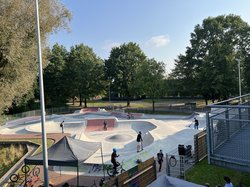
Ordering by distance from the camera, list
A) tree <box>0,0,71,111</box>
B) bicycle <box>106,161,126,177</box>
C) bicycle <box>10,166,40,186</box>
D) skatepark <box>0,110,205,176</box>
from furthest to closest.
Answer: skatepark <box>0,110,205,176</box>
tree <box>0,0,71,111</box>
bicycle <box>106,161,126,177</box>
bicycle <box>10,166,40,186</box>

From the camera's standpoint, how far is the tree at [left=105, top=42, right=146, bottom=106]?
6575 centimetres

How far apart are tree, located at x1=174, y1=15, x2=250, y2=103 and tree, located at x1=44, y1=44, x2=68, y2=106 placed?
80.9 ft

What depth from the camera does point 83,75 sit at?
63344 mm

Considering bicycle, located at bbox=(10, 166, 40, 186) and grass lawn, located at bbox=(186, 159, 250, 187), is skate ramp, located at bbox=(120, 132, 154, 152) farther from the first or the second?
grass lawn, located at bbox=(186, 159, 250, 187)

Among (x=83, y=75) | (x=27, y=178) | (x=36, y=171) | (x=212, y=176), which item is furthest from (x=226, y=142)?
(x=83, y=75)

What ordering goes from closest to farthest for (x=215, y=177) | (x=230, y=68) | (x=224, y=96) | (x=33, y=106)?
(x=215, y=177)
(x=230, y=68)
(x=224, y=96)
(x=33, y=106)

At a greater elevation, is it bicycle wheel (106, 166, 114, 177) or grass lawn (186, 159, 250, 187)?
grass lawn (186, 159, 250, 187)

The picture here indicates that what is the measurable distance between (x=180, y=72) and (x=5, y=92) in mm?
40561

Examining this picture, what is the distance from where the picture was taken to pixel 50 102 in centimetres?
6481

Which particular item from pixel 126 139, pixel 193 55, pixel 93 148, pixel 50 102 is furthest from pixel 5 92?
pixel 50 102

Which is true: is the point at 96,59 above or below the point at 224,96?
Result: above

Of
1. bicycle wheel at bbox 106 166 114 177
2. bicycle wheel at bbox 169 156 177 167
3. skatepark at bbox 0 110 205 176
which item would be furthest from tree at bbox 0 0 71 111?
bicycle wheel at bbox 169 156 177 167

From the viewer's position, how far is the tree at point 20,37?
697 inches

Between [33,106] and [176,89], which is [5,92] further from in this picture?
[33,106]
